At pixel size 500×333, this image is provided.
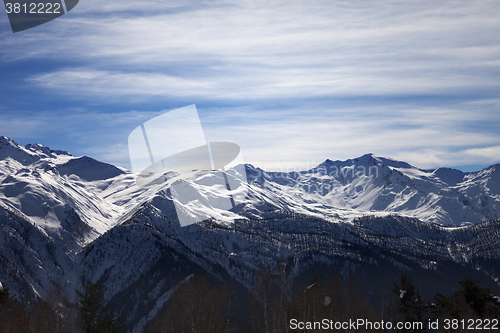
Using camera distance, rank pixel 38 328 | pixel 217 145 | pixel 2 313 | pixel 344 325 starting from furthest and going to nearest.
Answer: pixel 344 325 → pixel 38 328 → pixel 2 313 → pixel 217 145

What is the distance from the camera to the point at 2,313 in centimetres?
5441

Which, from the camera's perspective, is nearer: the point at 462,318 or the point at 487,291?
the point at 462,318

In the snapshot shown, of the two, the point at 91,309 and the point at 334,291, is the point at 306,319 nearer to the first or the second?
the point at 334,291

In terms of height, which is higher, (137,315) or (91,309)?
(91,309)

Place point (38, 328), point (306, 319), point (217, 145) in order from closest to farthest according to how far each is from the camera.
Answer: point (217, 145) → point (38, 328) → point (306, 319)

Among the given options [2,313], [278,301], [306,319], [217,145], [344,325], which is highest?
[217,145]

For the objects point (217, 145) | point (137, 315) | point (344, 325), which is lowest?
point (137, 315)

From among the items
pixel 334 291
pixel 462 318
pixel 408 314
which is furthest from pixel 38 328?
pixel 462 318

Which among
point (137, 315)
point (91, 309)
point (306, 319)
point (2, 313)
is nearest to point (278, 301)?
point (306, 319)

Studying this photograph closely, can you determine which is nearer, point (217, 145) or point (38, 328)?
point (217, 145)

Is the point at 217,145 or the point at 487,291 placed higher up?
the point at 217,145

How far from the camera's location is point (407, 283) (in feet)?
217

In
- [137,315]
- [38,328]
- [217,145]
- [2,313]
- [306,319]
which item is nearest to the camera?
[217,145]

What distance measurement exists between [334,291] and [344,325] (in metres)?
5.03
